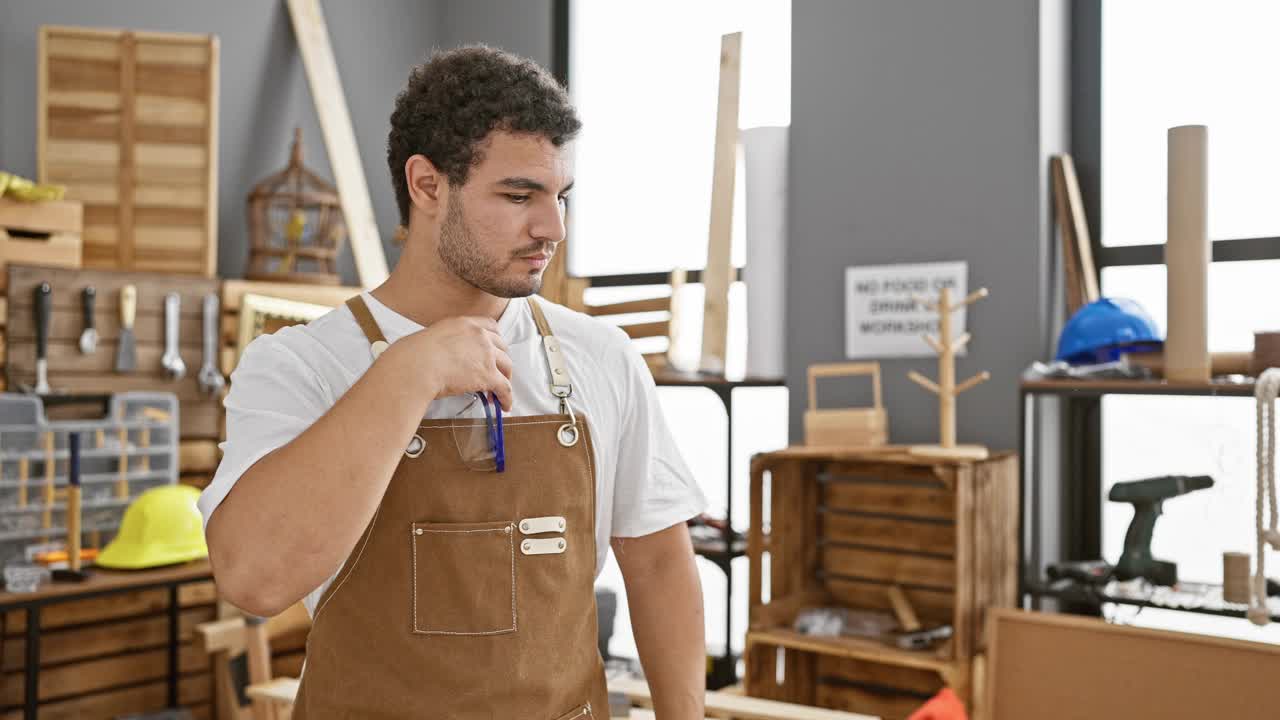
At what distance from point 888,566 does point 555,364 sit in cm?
195

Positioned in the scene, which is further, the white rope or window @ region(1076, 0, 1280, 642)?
window @ region(1076, 0, 1280, 642)

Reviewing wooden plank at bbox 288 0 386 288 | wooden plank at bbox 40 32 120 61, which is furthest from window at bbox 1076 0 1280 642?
wooden plank at bbox 40 32 120 61

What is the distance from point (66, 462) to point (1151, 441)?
3.20 m

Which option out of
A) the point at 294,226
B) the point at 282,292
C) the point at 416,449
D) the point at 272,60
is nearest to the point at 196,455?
the point at 282,292

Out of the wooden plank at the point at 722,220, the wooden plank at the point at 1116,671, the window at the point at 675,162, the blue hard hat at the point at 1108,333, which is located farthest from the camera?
the window at the point at 675,162

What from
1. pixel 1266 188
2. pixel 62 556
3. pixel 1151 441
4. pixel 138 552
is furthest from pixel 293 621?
pixel 1266 188

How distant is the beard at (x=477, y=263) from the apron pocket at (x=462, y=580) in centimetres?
29

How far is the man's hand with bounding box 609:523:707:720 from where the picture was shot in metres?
1.47

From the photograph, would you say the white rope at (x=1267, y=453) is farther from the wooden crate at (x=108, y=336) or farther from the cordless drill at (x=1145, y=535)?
the wooden crate at (x=108, y=336)

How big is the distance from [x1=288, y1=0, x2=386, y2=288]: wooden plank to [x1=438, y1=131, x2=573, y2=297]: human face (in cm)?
291

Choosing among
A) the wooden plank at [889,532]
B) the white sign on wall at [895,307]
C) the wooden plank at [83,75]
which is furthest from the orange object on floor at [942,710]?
the wooden plank at [83,75]

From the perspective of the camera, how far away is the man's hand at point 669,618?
1.47m

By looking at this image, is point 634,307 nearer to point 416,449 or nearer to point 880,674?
point 880,674

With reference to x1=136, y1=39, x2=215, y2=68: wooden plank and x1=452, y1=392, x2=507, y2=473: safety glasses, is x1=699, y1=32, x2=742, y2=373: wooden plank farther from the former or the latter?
x1=452, y1=392, x2=507, y2=473: safety glasses
